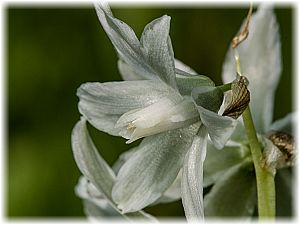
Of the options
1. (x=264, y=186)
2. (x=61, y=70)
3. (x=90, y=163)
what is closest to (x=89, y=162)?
(x=90, y=163)

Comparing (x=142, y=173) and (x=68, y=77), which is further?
(x=68, y=77)

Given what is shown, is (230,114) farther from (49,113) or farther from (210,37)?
(49,113)

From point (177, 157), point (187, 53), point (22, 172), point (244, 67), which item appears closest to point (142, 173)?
point (177, 157)

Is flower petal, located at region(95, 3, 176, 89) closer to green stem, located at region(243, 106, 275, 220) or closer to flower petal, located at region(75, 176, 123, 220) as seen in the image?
green stem, located at region(243, 106, 275, 220)

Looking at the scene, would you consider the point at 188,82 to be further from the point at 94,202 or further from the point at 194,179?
the point at 94,202

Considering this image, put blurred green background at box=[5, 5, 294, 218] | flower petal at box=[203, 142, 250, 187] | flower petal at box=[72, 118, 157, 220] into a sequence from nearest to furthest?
flower petal at box=[72, 118, 157, 220]
flower petal at box=[203, 142, 250, 187]
blurred green background at box=[5, 5, 294, 218]

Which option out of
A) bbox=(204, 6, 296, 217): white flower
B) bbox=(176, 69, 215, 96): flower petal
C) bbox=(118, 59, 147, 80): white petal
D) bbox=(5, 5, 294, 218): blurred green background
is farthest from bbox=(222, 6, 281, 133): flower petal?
bbox=(5, 5, 294, 218): blurred green background

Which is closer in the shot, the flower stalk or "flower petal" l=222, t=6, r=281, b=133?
the flower stalk
